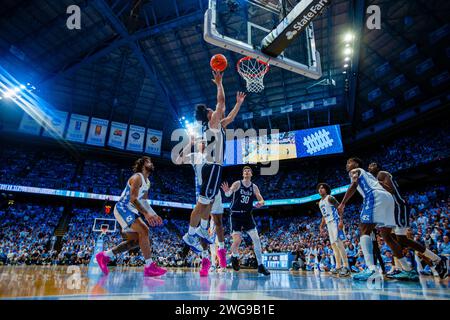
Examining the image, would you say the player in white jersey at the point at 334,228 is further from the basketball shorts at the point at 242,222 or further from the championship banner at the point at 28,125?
the championship banner at the point at 28,125

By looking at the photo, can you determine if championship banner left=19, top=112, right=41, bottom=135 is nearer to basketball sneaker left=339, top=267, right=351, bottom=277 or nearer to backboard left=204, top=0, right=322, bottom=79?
backboard left=204, top=0, right=322, bottom=79

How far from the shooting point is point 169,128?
26625 millimetres

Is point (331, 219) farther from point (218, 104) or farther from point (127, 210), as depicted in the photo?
point (127, 210)

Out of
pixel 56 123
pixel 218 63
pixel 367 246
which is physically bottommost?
pixel 367 246

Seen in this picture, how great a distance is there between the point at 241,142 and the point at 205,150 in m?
19.4

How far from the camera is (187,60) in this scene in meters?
17.9

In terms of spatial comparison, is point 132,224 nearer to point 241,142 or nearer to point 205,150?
point 205,150

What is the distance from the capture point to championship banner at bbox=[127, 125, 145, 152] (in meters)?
24.8

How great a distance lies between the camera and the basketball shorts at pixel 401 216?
4.22 metres

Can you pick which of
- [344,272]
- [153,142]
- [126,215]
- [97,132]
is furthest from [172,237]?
[126,215]

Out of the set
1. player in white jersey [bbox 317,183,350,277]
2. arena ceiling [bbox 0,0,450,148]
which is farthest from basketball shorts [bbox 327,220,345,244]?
arena ceiling [bbox 0,0,450,148]

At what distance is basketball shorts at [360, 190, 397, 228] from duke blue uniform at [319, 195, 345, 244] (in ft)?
5.75

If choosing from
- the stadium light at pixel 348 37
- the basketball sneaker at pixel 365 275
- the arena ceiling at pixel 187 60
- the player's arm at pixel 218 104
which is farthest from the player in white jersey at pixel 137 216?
the stadium light at pixel 348 37

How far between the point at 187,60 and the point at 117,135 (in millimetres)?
10768
